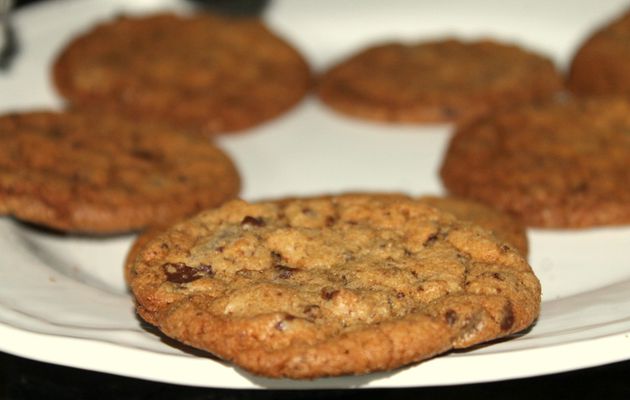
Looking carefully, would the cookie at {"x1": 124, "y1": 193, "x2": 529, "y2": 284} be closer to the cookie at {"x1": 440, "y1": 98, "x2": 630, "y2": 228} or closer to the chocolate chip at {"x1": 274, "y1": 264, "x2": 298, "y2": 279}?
the cookie at {"x1": 440, "y1": 98, "x2": 630, "y2": 228}

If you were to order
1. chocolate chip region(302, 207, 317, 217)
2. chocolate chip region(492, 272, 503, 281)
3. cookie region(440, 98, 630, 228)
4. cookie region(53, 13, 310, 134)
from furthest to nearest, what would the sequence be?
cookie region(53, 13, 310, 134)
cookie region(440, 98, 630, 228)
chocolate chip region(302, 207, 317, 217)
chocolate chip region(492, 272, 503, 281)

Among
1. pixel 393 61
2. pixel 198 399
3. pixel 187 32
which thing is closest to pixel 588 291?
pixel 198 399

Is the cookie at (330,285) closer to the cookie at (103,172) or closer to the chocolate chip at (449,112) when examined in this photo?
the cookie at (103,172)

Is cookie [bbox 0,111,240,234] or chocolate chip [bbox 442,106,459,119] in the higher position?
chocolate chip [bbox 442,106,459,119]

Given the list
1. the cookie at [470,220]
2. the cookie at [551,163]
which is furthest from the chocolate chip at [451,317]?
the cookie at [551,163]

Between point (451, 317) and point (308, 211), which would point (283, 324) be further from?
point (308, 211)

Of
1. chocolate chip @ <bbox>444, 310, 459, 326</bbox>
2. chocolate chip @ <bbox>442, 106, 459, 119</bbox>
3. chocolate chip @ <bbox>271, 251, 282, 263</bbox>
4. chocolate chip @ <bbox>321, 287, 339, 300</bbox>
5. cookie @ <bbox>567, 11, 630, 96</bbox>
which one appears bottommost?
chocolate chip @ <bbox>271, 251, 282, 263</bbox>

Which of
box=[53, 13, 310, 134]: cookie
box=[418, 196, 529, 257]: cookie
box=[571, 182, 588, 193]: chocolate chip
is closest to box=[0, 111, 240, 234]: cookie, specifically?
box=[53, 13, 310, 134]: cookie
